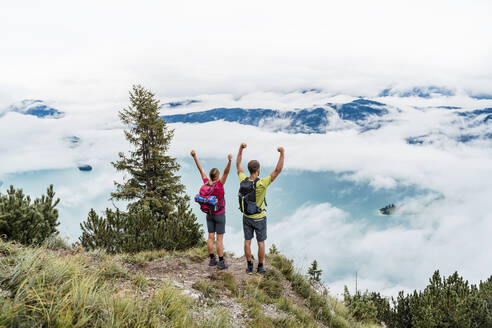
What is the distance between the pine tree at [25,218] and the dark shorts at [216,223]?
421cm

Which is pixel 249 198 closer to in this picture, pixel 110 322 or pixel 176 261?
pixel 176 261

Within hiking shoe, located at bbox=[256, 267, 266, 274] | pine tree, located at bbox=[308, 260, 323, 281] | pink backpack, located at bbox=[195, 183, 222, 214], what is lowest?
pine tree, located at bbox=[308, 260, 323, 281]

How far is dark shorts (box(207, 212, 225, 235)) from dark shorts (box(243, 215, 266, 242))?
0.52 metres

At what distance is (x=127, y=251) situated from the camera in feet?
29.8

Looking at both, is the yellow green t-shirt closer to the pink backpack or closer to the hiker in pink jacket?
the hiker in pink jacket

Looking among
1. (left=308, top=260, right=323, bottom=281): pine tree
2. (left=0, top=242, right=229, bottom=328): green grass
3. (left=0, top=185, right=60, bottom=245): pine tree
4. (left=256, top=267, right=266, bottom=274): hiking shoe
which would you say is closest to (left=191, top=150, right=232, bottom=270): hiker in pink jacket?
(left=256, top=267, right=266, bottom=274): hiking shoe

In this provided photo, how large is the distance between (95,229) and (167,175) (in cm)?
1084

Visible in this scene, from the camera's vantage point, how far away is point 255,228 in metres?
6.28

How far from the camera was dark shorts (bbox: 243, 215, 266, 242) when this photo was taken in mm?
6207

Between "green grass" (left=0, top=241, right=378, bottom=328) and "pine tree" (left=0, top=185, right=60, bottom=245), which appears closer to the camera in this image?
"green grass" (left=0, top=241, right=378, bottom=328)

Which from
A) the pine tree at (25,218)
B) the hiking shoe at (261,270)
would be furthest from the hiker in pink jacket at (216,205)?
the pine tree at (25,218)

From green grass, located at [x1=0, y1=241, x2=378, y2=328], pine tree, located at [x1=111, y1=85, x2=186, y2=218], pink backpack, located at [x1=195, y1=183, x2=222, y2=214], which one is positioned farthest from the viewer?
pine tree, located at [x1=111, y1=85, x2=186, y2=218]

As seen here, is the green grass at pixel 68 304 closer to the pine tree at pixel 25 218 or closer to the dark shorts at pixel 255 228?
the dark shorts at pixel 255 228

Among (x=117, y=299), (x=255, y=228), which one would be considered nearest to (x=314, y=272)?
(x=255, y=228)
